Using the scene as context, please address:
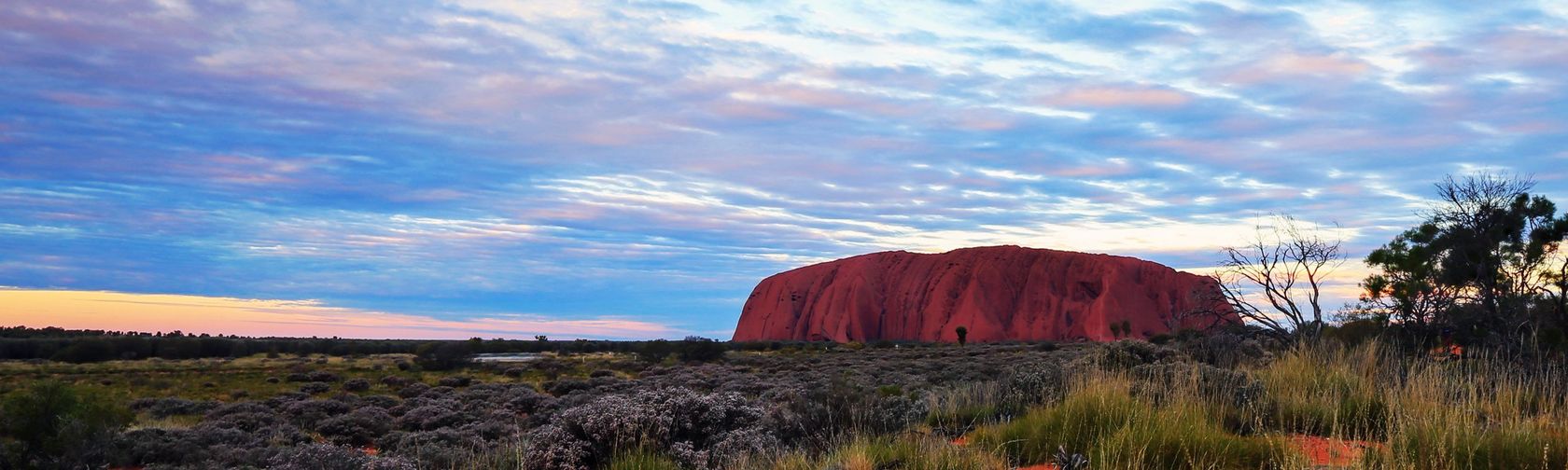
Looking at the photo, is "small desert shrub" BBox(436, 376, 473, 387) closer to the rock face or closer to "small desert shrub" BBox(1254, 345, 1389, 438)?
"small desert shrub" BBox(1254, 345, 1389, 438)

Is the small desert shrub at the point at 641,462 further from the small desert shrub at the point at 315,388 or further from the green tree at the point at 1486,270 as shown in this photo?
the small desert shrub at the point at 315,388

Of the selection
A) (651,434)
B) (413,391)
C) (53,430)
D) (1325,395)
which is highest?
(1325,395)

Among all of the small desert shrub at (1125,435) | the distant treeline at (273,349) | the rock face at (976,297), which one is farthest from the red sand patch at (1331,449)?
the rock face at (976,297)

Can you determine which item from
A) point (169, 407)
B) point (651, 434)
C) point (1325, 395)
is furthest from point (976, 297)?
point (651, 434)

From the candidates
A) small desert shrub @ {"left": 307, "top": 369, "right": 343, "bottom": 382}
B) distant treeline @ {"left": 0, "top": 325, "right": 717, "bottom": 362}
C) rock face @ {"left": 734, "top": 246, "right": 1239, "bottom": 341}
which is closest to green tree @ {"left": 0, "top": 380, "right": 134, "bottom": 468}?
small desert shrub @ {"left": 307, "top": 369, "right": 343, "bottom": 382}

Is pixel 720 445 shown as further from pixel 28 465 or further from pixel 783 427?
pixel 28 465

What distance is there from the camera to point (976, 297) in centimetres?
9912

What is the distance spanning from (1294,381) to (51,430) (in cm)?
1540

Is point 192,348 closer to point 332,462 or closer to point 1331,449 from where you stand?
point 332,462

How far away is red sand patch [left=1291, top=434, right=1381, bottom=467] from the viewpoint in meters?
5.99

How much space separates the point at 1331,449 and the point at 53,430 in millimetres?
14413

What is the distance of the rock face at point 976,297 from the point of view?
94.6 m

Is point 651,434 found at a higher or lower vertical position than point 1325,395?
lower

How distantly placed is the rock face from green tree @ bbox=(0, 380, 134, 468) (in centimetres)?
8435
